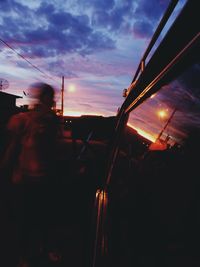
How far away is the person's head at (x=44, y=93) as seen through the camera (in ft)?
10.4

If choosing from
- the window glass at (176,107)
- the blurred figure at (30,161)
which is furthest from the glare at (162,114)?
the blurred figure at (30,161)

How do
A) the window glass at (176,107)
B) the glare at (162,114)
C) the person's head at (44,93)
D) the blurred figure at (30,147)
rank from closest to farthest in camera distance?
the window glass at (176,107)
the blurred figure at (30,147)
the person's head at (44,93)
the glare at (162,114)

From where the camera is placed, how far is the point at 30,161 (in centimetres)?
296

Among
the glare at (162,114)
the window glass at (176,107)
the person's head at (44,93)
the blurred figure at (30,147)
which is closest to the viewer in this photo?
the window glass at (176,107)

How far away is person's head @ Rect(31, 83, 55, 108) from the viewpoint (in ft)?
10.4

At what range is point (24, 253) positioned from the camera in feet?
10.3

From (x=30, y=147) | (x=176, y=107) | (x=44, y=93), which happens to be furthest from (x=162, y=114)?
(x=30, y=147)

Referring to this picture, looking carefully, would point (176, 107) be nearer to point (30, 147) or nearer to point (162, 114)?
point (162, 114)

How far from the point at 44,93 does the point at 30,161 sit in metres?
0.99

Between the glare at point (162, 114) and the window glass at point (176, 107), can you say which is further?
the glare at point (162, 114)

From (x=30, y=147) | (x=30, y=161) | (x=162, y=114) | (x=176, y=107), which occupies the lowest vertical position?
(x=30, y=161)

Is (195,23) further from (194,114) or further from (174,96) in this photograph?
(194,114)

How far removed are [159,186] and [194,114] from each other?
2484mm

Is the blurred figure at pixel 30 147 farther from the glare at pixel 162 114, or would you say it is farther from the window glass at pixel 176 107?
the glare at pixel 162 114
